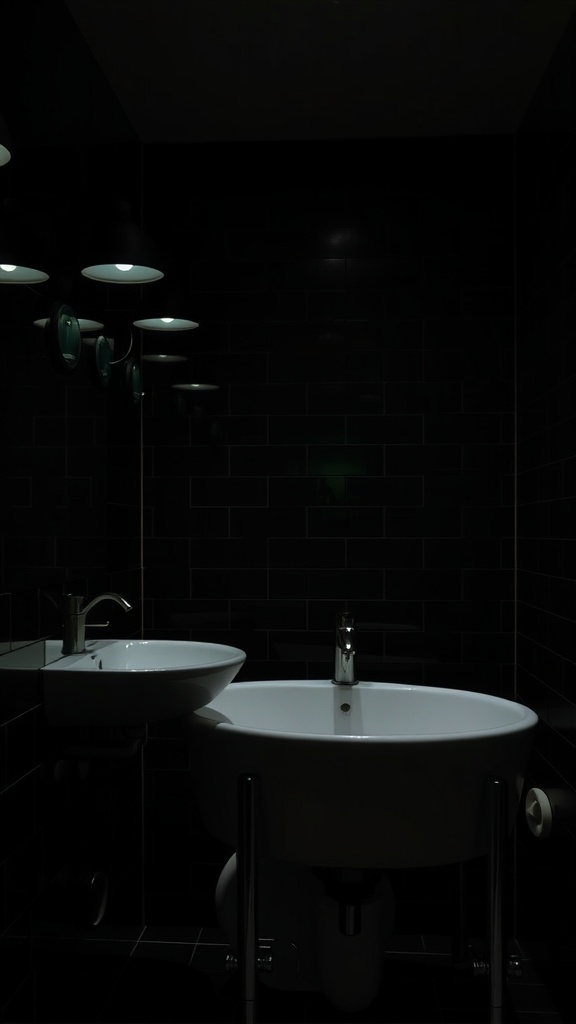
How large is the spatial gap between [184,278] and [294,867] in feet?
7.02

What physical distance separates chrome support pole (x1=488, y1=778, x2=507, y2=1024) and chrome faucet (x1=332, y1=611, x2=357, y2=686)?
2.54 feet

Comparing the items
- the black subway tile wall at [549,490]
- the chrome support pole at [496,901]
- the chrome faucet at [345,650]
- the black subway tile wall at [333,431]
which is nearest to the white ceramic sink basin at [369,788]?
the chrome support pole at [496,901]

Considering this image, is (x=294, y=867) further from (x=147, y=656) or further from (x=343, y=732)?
(x=147, y=656)

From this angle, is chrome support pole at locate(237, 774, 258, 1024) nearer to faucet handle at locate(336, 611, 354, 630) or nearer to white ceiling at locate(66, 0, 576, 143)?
faucet handle at locate(336, 611, 354, 630)

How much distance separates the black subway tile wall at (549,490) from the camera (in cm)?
246

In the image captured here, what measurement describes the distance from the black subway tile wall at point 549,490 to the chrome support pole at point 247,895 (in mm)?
903

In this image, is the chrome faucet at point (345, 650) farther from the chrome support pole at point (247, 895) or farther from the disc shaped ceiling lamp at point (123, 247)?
the disc shaped ceiling lamp at point (123, 247)

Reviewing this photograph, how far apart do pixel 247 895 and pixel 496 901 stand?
25.6 inches

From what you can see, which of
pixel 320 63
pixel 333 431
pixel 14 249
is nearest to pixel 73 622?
pixel 14 249

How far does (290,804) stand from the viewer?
2182mm

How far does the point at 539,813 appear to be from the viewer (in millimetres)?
2545

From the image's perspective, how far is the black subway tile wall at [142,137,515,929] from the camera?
3193mm

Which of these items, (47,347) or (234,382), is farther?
(234,382)

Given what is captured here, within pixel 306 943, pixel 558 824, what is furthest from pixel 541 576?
pixel 306 943
